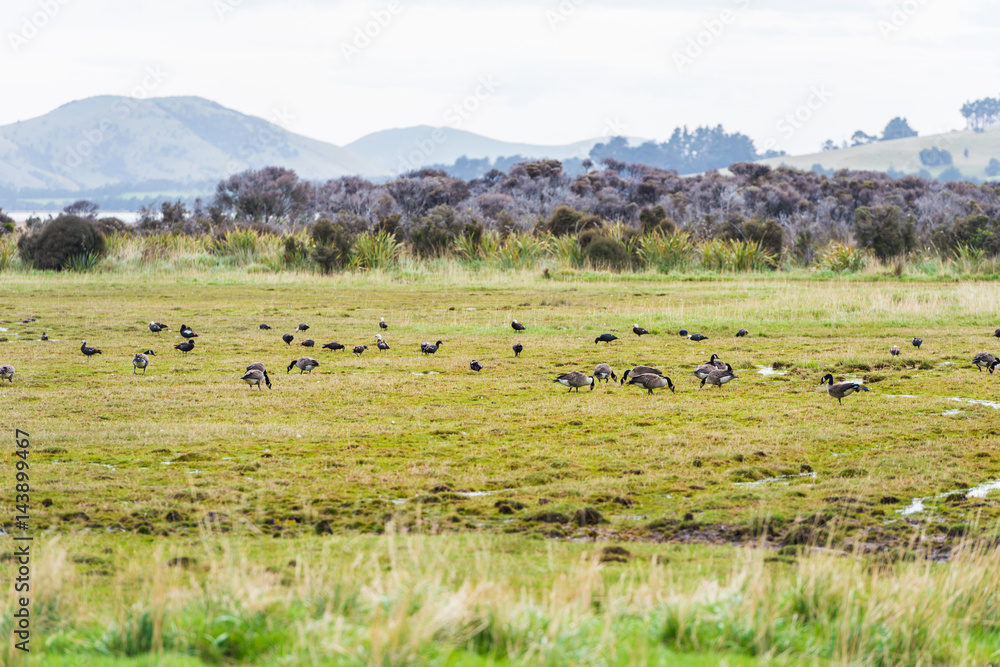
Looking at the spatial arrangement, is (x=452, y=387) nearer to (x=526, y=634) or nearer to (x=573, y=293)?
(x=526, y=634)

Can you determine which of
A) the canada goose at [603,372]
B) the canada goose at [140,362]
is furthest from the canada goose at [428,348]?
the canada goose at [140,362]

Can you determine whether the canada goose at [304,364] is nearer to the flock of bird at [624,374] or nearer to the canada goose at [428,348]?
the flock of bird at [624,374]

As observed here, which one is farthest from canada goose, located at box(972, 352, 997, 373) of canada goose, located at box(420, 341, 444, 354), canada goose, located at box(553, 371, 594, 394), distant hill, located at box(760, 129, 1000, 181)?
distant hill, located at box(760, 129, 1000, 181)

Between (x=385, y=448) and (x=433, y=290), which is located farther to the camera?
(x=433, y=290)

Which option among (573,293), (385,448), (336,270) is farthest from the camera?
(336,270)

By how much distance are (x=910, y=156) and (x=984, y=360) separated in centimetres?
16152

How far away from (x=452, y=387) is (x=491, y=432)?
2.99 m

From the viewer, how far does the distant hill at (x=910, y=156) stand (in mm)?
157250

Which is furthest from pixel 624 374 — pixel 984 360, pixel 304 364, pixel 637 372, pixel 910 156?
pixel 910 156

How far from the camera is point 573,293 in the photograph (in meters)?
27.7

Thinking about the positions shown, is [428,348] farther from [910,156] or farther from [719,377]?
[910,156]

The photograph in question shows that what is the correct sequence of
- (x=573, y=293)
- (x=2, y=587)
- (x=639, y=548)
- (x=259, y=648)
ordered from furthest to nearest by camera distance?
1. (x=573, y=293)
2. (x=639, y=548)
3. (x=2, y=587)
4. (x=259, y=648)

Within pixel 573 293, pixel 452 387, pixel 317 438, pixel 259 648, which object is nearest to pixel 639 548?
pixel 259 648

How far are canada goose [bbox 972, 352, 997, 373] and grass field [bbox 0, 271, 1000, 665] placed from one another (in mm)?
476
